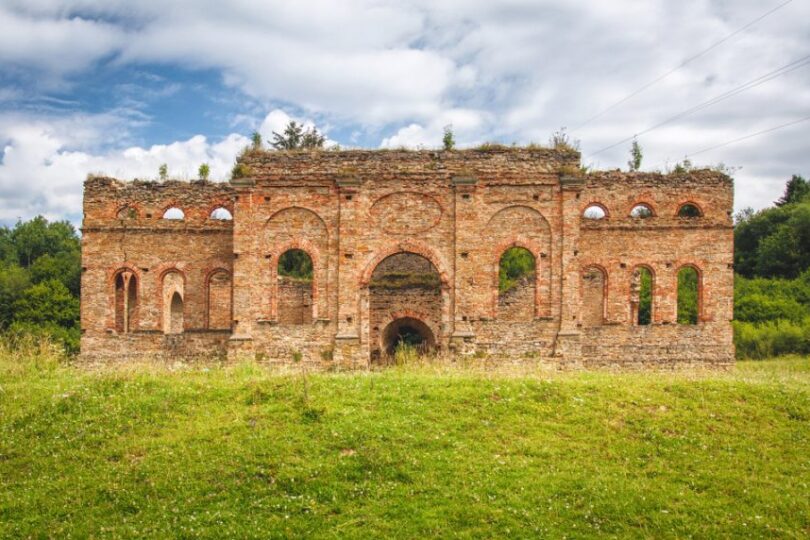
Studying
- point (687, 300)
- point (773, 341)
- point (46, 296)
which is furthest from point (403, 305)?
point (46, 296)

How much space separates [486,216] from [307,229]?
554cm

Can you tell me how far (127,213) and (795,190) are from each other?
161ft

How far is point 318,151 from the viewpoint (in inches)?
813

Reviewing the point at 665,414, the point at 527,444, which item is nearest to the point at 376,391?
the point at 527,444

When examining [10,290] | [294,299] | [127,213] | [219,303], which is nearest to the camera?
[127,213]

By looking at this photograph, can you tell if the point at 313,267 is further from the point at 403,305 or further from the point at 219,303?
the point at 219,303

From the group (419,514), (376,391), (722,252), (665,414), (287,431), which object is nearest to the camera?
(419,514)

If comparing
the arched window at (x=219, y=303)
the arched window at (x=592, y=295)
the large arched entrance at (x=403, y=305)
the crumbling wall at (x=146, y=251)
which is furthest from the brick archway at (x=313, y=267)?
the arched window at (x=592, y=295)

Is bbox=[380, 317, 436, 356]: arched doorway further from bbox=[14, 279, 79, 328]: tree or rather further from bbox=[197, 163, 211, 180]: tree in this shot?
bbox=[14, 279, 79, 328]: tree

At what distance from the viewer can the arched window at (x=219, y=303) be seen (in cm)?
2300

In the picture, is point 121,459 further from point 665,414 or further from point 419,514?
point 665,414

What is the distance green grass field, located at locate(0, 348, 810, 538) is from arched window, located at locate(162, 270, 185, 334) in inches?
402

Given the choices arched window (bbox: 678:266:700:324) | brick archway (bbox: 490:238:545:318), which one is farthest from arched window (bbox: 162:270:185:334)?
arched window (bbox: 678:266:700:324)

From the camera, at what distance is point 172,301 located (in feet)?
86.1
